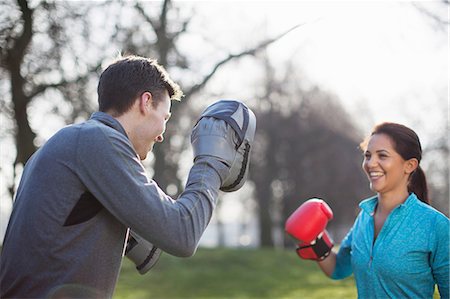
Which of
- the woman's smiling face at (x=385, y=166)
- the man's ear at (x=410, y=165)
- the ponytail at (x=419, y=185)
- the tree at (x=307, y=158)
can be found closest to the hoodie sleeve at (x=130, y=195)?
the woman's smiling face at (x=385, y=166)

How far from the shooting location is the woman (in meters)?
3.37

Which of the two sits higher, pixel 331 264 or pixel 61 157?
pixel 61 157

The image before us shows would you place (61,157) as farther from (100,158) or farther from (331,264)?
(331,264)

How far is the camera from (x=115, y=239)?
91.7 inches

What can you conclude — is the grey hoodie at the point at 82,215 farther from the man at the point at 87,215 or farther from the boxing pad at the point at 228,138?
the boxing pad at the point at 228,138

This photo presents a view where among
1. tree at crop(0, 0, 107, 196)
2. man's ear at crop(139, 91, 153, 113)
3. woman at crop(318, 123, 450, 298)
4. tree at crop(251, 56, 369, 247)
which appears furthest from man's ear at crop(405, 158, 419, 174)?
tree at crop(251, 56, 369, 247)

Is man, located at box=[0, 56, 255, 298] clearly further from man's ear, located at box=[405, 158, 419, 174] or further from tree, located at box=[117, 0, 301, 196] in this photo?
tree, located at box=[117, 0, 301, 196]

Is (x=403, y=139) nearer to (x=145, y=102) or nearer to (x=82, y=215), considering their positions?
(x=145, y=102)

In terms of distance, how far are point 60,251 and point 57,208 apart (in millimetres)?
144

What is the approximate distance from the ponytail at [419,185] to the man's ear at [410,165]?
0.10m

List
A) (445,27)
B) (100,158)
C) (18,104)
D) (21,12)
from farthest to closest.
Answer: (445,27)
(18,104)
(21,12)
(100,158)

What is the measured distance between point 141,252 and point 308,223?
4.68 feet

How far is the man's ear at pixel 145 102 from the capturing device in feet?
7.98

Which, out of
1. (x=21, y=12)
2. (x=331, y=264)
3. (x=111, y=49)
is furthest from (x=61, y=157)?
(x=111, y=49)
